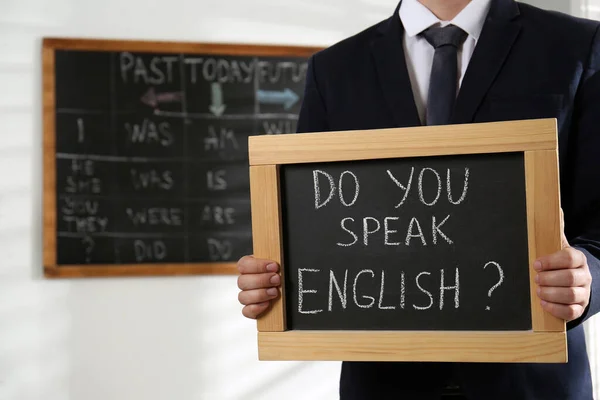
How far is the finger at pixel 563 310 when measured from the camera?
102 cm

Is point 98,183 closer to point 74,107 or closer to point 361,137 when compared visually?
point 74,107

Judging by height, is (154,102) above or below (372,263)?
above

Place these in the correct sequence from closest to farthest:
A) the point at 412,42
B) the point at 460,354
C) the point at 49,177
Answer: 1. the point at 460,354
2. the point at 412,42
3. the point at 49,177

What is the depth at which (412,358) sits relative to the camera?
3.55ft

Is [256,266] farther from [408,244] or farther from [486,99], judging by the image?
[486,99]

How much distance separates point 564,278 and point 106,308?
2290mm

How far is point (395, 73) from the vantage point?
1.35m

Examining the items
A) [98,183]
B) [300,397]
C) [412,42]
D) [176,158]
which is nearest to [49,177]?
[98,183]

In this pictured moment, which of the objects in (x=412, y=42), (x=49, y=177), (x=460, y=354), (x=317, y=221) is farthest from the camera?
(x=49, y=177)

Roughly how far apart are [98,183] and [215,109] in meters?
0.58

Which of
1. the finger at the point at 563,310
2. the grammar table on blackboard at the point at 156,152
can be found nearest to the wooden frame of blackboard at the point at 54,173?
the grammar table on blackboard at the point at 156,152

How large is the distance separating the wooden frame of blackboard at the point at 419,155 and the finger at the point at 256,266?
0.01 m

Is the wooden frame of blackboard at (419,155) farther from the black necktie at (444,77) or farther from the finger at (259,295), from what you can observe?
the black necktie at (444,77)

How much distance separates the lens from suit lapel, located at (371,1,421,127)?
132 centimetres
